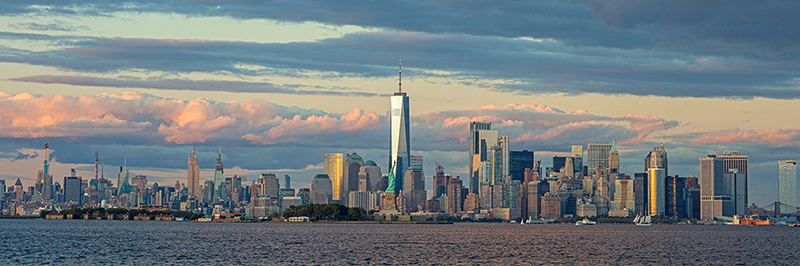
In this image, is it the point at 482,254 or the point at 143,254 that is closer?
the point at 143,254

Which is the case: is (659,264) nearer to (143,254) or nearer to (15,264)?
(143,254)

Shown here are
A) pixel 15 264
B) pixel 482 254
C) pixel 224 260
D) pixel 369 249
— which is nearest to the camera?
pixel 15 264

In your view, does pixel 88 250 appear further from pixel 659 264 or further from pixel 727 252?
pixel 727 252

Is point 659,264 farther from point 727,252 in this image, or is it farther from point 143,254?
point 143,254

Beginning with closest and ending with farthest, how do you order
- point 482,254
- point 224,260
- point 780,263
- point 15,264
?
point 15,264
point 224,260
point 780,263
point 482,254

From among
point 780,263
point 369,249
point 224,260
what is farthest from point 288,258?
point 780,263

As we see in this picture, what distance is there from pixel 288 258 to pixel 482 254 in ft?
112

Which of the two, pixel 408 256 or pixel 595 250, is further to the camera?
pixel 595 250

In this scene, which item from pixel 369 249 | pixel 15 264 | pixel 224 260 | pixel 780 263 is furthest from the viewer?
pixel 369 249

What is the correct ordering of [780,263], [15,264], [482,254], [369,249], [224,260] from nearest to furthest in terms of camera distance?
[15,264] < [224,260] < [780,263] < [482,254] < [369,249]

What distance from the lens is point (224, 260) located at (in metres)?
132

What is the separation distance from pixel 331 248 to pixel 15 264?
60221 millimetres

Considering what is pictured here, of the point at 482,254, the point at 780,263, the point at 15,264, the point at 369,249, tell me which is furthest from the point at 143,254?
the point at 780,263

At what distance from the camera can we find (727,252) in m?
173
